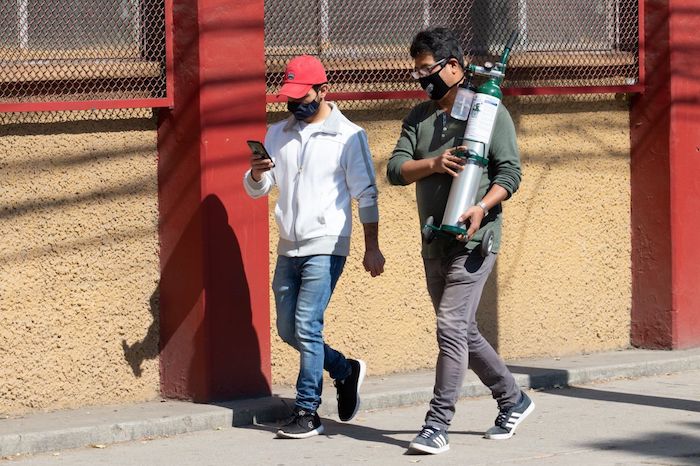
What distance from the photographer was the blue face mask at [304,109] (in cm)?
738

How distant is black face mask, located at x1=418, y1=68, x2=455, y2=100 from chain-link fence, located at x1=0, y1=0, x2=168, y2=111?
183 centimetres

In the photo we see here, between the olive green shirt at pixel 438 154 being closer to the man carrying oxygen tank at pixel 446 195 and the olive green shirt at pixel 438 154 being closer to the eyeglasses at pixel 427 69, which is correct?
the man carrying oxygen tank at pixel 446 195

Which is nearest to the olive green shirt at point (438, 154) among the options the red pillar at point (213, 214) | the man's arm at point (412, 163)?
the man's arm at point (412, 163)

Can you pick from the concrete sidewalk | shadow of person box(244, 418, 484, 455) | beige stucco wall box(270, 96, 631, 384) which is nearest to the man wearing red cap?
shadow of person box(244, 418, 484, 455)

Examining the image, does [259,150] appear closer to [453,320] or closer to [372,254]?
[372,254]

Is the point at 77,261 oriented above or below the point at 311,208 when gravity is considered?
below

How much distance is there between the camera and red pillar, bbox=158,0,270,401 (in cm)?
804

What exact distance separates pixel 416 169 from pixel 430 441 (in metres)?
1.31

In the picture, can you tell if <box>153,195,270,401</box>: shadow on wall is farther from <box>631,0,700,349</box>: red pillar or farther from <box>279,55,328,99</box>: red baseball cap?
<box>631,0,700,349</box>: red pillar

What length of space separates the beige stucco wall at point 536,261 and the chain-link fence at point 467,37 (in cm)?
20

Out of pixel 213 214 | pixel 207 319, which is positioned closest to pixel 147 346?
pixel 207 319

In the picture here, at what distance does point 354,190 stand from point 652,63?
3742 mm

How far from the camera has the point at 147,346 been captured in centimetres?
830

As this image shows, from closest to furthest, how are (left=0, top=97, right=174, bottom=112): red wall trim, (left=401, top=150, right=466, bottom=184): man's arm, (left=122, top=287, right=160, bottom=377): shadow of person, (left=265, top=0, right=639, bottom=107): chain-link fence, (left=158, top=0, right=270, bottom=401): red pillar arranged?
(left=401, top=150, right=466, bottom=184): man's arm, (left=0, top=97, right=174, bottom=112): red wall trim, (left=158, top=0, right=270, bottom=401): red pillar, (left=122, top=287, right=160, bottom=377): shadow of person, (left=265, top=0, right=639, bottom=107): chain-link fence
